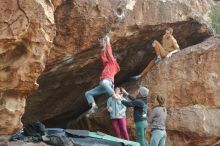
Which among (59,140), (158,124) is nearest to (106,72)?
(158,124)

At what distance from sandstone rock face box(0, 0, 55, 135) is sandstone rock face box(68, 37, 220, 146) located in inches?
177

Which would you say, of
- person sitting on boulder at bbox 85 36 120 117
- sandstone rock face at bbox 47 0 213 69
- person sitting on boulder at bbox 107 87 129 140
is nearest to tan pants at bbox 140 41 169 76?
sandstone rock face at bbox 47 0 213 69

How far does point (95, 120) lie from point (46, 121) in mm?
2854

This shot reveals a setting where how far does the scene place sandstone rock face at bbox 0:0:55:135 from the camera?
1079 centimetres

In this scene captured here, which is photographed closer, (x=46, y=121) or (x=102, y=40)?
(x=102, y=40)

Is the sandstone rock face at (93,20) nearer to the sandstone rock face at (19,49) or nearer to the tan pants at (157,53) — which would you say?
the tan pants at (157,53)

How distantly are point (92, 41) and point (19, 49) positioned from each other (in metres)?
3.60

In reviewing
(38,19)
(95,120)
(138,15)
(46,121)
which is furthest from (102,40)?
(46,121)

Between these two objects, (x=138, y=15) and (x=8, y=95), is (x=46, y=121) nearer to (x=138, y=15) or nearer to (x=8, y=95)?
(x=138, y=15)

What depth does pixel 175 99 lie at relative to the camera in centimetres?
1580

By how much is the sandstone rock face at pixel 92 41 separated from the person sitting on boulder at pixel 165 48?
41cm

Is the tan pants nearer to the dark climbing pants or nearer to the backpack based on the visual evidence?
the dark climbing pants

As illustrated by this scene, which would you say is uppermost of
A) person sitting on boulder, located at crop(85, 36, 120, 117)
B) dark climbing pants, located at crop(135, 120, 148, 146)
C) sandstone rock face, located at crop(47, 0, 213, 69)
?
sandstone rock face, located at crop(47, 0, 213, 69)

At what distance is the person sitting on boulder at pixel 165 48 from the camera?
15.6 metres
